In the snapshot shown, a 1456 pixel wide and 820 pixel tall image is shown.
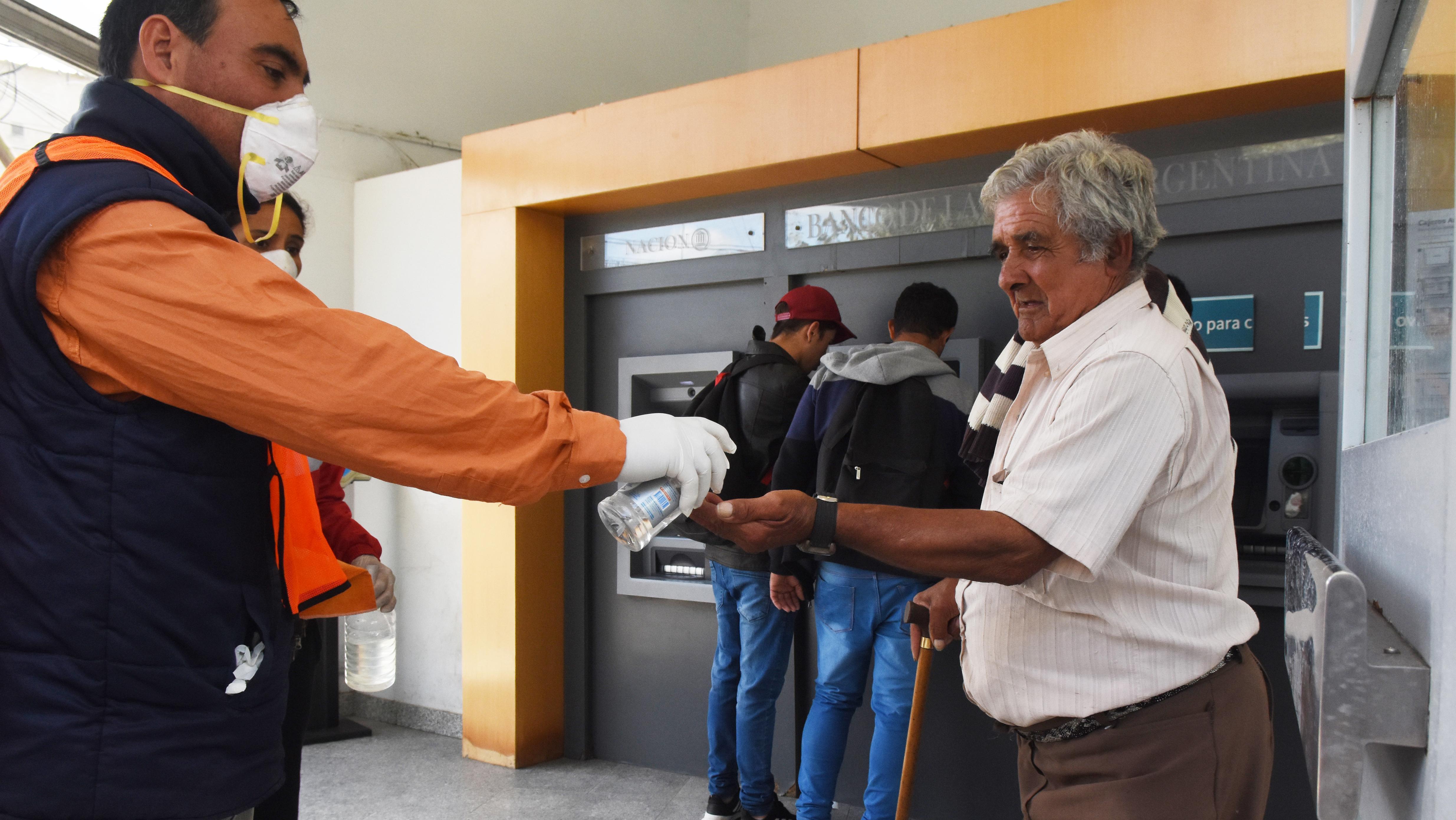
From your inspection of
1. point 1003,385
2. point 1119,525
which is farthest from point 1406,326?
point 1003,385

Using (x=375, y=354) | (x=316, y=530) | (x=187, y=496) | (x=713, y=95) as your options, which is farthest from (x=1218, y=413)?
(x=713, y=95)

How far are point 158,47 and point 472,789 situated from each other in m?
3.30

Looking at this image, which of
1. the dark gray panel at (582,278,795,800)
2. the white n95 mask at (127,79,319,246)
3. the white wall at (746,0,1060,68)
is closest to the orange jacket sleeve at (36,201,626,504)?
the white n95 mask at (127,79,319,246)

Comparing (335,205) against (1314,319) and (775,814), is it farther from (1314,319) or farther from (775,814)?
(1314,319)

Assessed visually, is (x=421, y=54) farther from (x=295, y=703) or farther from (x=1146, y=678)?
(x=1146, y=678)

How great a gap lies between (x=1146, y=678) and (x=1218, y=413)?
0.42 m

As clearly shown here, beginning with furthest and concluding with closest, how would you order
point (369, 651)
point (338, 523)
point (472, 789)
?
point (369, 651) < point (472, 789) < point (338, 523)

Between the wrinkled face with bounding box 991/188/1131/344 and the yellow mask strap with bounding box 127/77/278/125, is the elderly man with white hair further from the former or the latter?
the yellow mask strap with bounding box 127/77/278/125

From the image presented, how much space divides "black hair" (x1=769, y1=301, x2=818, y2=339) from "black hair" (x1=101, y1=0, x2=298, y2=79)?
7.55 ft

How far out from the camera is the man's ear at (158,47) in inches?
53.2

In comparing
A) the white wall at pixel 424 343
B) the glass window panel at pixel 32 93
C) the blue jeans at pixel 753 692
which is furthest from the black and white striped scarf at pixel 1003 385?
the glass window panel at pixel 32 93

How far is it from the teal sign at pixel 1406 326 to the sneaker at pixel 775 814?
2.69 m

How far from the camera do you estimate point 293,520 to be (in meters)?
1.75

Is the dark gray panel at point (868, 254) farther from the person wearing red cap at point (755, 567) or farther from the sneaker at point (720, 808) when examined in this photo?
the sneaker at point (720, 808)
